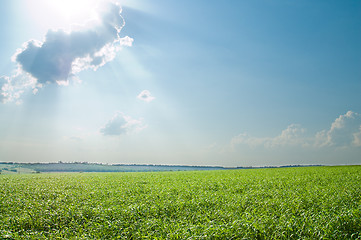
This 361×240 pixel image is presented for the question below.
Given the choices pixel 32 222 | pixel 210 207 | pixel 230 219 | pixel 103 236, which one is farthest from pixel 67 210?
pixel 230 219

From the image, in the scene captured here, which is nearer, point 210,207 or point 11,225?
point 11,225

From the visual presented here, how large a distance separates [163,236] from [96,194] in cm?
1049

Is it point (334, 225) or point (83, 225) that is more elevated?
point (334, 225)

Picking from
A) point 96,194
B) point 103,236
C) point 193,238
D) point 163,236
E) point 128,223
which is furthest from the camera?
point 96,194

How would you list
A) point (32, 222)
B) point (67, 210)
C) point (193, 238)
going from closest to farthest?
point (193, 238), point (32, 222), point (67, 210)

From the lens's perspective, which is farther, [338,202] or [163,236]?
[338,202]

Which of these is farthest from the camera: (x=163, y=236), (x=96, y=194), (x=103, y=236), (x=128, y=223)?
(x=96, y=194)

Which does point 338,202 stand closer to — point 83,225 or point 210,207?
point 210,207

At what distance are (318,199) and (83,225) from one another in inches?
546

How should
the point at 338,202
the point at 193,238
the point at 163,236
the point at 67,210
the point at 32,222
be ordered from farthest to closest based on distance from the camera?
the point at 338,202 → the point at 67,210 → the point at 32,222 → the point at 163,236 → the point at 193,238

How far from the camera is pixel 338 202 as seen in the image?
12.7 m

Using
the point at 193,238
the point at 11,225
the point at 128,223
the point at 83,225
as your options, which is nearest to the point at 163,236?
the point at 193,238

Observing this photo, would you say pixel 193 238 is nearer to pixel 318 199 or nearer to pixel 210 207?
pixel 210 207

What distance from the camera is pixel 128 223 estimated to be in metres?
9.53
